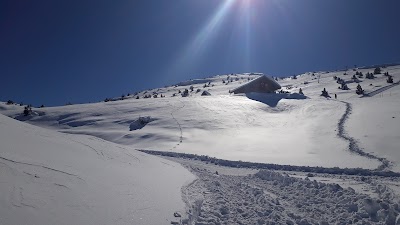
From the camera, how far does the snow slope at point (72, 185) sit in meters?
4.82

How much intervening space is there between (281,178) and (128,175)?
4.73 meters

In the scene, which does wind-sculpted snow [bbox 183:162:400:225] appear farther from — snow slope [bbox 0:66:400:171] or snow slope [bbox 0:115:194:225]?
snow slope [bbox 0:66:400:171]

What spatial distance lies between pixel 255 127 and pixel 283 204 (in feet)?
53.3

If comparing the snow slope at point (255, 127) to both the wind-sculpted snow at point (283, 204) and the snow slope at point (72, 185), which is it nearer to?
the wind-sculpted snow at point (283, 204)

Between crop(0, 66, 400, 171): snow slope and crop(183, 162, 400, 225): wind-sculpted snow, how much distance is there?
464 centimetres

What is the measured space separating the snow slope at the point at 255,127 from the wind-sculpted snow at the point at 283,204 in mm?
4636

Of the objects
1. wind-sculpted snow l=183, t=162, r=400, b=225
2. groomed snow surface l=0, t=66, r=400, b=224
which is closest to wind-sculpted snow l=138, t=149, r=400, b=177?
groomed snow surface l=0, t=66, r=400, b=224

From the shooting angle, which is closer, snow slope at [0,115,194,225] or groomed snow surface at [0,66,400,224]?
snow slope at [0,115,194,225]

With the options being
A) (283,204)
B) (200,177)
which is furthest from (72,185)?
(200,177)

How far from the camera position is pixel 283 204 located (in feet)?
24.8

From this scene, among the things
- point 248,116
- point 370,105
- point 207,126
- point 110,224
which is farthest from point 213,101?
point 110,224

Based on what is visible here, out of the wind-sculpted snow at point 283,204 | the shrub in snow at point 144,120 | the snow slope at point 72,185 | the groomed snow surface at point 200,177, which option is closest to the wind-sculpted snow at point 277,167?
the groomed snow surface at point 200,177

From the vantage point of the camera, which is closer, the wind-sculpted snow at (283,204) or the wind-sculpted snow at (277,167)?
the wind-sculpted snow at (283,204)

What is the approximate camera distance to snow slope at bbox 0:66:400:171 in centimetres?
1527
